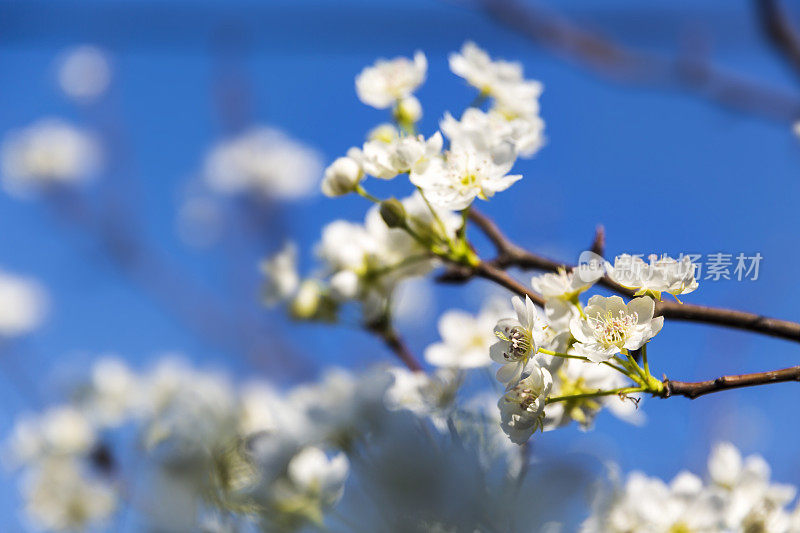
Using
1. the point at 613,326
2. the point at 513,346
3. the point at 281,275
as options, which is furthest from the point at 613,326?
the point at 281,275

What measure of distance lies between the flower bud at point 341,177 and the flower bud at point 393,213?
0.06 meters

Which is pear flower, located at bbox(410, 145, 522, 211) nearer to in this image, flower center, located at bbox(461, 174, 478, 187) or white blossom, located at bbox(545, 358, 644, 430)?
flower center, located at bbox(461, 174, 478, 187)

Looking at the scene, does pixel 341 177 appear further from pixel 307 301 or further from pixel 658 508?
pixel 658 508

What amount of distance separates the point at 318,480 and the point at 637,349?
39 centimetres

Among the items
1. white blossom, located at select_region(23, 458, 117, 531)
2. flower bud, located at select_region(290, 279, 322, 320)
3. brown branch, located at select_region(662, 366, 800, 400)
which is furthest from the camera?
white blossom, located at select_region(23, 458, 117, 531)

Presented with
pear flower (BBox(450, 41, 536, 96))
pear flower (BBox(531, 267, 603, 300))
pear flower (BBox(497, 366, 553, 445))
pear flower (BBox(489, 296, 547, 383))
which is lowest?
pear flower (BBox(497, 366, 553, 445))

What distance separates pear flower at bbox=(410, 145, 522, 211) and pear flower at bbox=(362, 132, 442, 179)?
12 mm

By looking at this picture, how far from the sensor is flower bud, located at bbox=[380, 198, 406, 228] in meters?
0.93

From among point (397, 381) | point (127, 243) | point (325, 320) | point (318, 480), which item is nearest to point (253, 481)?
point (318, 480)

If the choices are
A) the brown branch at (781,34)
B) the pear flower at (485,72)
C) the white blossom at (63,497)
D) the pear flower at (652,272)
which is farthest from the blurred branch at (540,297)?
the white blossom at (63,497)

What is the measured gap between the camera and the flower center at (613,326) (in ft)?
2.17

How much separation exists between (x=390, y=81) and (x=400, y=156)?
326 mm

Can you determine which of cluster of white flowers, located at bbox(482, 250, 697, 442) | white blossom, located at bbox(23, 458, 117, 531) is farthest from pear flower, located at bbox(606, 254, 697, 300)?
white blossom, located at bbox(23, 458, 117, 531)

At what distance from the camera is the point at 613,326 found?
673 millimetres
